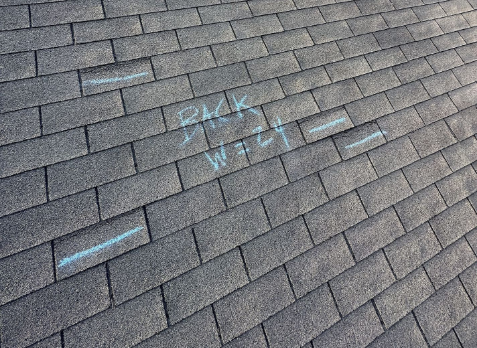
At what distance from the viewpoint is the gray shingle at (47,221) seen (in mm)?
1697

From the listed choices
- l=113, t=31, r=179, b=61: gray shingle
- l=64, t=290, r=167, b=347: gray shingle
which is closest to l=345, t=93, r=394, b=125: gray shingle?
l=113, t=31, r=179, b=61: gray shingle

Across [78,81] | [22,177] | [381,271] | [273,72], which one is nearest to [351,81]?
[273,72]

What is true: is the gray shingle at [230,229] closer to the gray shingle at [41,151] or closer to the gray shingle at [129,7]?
the gray shingle at [41,151]

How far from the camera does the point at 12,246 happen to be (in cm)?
168

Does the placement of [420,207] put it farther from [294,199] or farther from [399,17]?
[399,17]

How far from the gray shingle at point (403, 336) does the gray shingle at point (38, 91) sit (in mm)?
2924

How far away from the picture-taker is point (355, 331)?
1.98 meters

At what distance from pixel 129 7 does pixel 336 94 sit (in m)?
2.15

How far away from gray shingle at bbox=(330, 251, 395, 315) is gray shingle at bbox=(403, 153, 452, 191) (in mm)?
862

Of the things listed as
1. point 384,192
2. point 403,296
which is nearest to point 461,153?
point 384,192

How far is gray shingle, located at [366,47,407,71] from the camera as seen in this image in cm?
310

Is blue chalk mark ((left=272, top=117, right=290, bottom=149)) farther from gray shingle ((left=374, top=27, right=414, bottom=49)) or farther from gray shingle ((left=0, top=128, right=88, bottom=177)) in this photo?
gray shingle ((left=374, top=27, right=414, bottom=49))

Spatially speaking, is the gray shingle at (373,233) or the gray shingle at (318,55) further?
the gray shingle at (318,55)

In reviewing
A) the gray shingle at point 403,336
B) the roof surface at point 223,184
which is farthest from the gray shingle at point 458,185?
the gray shingle at point 403,336
